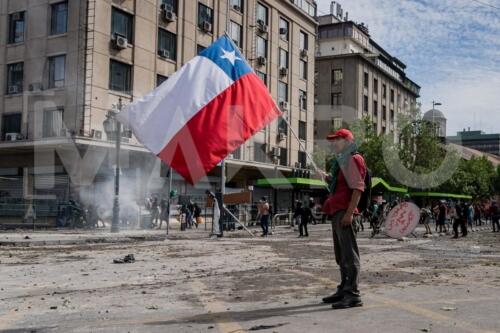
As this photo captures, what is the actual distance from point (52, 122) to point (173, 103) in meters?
23.1

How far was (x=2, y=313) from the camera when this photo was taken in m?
6.29

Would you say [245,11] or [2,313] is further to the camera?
[245,11]

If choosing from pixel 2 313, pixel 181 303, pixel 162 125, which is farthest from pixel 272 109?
pixel 2 313

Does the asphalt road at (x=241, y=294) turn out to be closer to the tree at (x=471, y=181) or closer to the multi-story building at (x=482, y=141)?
the tree at (x=471, y=181)

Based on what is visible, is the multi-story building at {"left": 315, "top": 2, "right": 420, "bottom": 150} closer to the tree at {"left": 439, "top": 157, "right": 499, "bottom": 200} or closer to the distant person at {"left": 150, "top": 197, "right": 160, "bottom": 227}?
the tree at {"left": 439, "top": 157, "right": 499, "bottom": 200}

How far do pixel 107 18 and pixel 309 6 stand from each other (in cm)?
2730

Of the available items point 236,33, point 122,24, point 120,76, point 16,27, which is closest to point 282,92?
point 236,33

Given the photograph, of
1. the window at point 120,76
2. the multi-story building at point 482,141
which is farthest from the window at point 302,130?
the multi-story building at point 482,141

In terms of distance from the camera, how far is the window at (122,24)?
1252 inches

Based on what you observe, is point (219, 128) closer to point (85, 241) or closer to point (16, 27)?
point (85, 241)

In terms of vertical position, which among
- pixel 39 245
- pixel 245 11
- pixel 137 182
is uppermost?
pixel 245 11

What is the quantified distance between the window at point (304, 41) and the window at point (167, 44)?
717 inches

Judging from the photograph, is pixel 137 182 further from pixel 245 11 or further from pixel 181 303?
pixel 181 303

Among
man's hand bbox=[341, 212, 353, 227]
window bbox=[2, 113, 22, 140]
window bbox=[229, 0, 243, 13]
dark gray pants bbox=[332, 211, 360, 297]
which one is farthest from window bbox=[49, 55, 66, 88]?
man's hand bbox=[341, 212, 353, 227]
